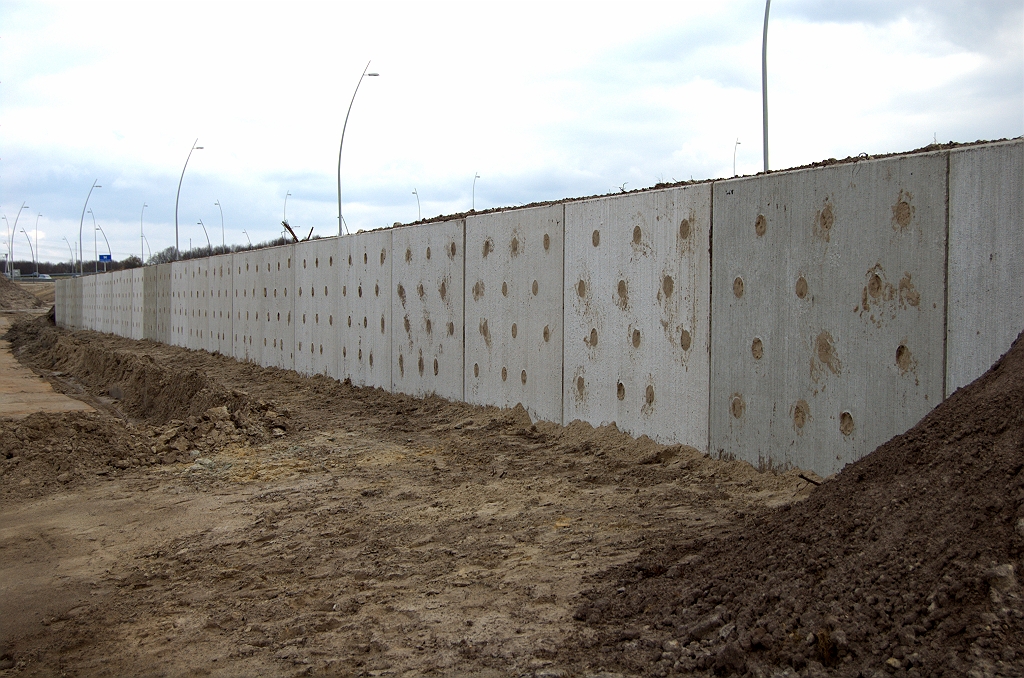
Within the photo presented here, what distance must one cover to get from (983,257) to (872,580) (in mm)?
2715

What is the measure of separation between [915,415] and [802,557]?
7.37ft

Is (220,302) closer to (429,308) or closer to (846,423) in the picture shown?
(429,308)

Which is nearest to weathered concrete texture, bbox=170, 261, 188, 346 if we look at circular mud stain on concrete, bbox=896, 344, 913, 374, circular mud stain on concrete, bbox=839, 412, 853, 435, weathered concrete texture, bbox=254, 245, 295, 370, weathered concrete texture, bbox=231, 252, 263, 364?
weathered concrete texture, bbox=231, 252, 263, 364

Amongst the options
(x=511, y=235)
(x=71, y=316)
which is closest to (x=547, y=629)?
(x=511, y=235)

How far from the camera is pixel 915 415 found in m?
5.76

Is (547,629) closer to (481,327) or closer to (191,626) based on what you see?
(191,626)

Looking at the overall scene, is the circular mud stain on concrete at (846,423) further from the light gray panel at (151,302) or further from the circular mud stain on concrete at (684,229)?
the light gray panel at (151,302)

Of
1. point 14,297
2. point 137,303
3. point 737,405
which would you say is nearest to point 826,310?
point 737,405

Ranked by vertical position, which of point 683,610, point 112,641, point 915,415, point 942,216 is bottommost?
point 112,641

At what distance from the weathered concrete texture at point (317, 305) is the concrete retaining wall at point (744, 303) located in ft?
11.3

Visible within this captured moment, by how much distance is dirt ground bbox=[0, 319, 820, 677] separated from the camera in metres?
4.28

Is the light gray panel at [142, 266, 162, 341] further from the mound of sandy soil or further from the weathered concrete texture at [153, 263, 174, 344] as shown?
the mound of sandy soil

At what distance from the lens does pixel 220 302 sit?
25.6 meters

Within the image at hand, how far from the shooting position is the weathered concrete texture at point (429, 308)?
39.1 feet
